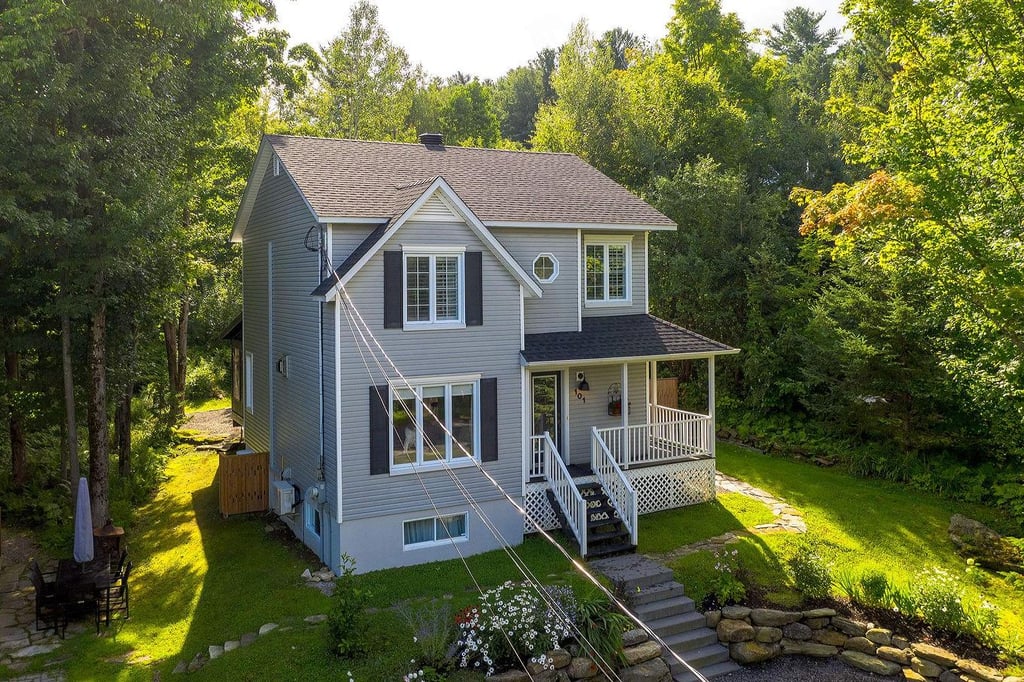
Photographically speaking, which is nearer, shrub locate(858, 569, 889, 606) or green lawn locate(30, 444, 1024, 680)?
green lawn locate(30, 444, 1024, 680)

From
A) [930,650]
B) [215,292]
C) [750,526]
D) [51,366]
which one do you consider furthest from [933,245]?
[215,292]

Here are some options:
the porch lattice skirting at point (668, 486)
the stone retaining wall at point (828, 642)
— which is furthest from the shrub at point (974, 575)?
the porch lattice skirting at point (668, 486)

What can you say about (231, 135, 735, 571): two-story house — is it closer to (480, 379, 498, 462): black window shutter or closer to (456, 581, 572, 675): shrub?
(480, 379, 498, 462): black window shutter

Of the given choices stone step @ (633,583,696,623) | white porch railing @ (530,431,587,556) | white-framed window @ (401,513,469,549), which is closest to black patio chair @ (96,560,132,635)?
white-framed window @ (401,513,469,549)

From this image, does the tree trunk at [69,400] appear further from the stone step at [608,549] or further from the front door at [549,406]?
the stone step at [608,549]

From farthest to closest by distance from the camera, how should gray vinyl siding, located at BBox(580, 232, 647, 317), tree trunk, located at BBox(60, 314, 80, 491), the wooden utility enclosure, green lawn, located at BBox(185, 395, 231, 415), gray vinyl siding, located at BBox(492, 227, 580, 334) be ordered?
green lawn, located at BBox(185, 395, 231, 415), gray vinyl siding, located at BBox(580, 232, 647, 317), the wooden utility enclosure, gray vinyl siding, located at BBox(492, 227, 580, 334), tree trunk, located at BBox(60, 314, 80, 491)
